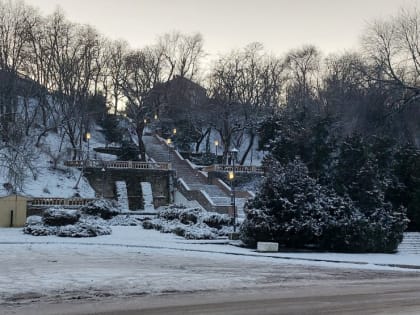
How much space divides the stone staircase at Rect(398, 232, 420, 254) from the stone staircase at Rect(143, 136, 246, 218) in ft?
41.1

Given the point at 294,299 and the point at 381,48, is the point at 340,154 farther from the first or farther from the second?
the point at 294,299

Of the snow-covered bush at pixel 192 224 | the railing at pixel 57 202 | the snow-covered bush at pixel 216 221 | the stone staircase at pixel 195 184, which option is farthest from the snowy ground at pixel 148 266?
the stone staircase at pixel 195 184

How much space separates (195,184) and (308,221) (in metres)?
26.1

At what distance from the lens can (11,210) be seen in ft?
104

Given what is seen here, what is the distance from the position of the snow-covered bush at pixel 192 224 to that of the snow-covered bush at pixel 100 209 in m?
3.35

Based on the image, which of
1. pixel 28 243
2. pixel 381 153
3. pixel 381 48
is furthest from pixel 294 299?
pixel 381 48

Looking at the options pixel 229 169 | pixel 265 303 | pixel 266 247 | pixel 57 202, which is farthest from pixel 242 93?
pixel 265 303

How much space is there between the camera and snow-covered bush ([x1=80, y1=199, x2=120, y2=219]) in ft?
115

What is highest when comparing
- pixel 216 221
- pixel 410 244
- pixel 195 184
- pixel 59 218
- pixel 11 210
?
pixel 195 184

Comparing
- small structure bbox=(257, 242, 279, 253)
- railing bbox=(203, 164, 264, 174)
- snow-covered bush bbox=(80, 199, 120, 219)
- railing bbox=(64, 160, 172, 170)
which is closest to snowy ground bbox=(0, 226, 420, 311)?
small structure bbox=(257, 242, 279, 253)

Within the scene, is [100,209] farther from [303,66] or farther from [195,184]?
[303,66]

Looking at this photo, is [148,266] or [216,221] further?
[216,221]

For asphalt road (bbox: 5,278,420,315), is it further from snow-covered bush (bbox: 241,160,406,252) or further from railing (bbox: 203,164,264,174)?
railing (bbox: 203,164,264,174)

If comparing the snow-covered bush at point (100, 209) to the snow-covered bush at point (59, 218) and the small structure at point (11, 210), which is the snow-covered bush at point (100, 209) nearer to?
the small structure at point (11, 210)
